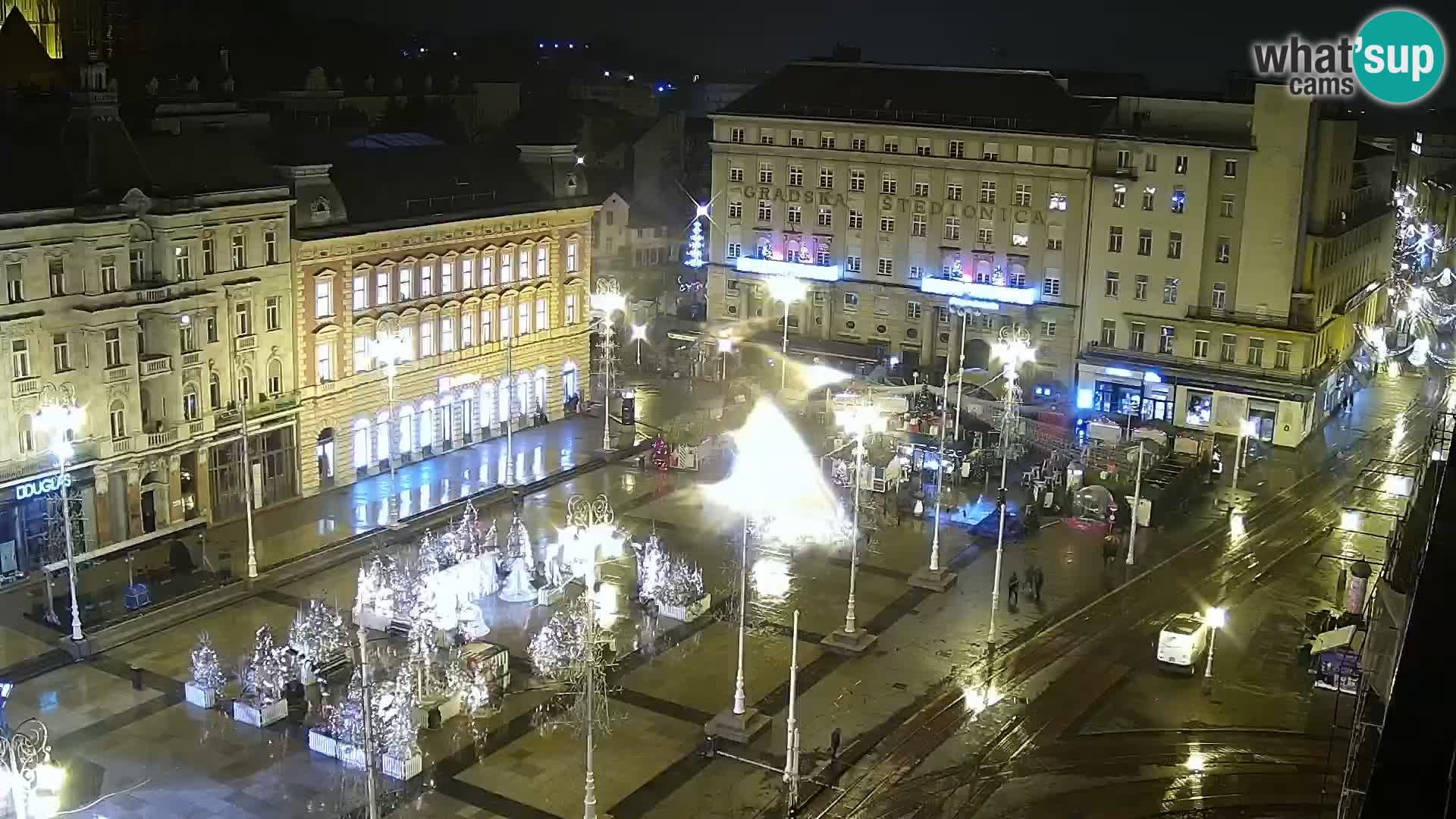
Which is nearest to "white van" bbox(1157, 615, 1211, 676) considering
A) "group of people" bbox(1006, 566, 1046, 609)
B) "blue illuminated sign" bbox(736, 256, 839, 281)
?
"group of people" bbox(1006, 566, 1046, 609)

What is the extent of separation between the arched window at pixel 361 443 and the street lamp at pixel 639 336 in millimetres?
27482

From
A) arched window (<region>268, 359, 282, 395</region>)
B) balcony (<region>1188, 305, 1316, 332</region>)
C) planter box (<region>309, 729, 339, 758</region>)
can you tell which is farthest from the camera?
balcony (<region>1188, 305, 1316, 332</region>)

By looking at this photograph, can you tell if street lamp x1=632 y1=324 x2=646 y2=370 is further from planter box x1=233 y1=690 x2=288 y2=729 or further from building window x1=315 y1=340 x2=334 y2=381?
planter box x1=233 y1=690 x2=288 y2=729

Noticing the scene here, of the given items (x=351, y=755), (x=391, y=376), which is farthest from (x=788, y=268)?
(x=351, y=755)

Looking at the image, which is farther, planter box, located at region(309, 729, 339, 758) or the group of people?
the group of people

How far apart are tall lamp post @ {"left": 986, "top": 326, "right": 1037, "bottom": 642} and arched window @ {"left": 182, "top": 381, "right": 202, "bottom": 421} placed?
108ft

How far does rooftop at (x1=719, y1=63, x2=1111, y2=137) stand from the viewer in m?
83.8

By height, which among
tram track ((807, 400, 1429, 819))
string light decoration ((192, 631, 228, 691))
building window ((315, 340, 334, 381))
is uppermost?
building window ((315, 340, 334, 381))

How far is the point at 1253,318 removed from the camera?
3061 inches

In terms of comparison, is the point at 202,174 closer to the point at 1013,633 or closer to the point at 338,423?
the point at 338,423

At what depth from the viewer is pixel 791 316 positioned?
301 ft

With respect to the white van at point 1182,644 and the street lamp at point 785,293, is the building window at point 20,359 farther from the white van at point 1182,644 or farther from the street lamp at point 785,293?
the street lamp at point 785,293

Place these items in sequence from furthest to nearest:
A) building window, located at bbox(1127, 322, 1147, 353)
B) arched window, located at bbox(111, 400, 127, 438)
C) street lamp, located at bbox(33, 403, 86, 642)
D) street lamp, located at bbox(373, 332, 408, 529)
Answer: building window, located at bbox(1127, 322, 1147, 353) → street lamp, located at bbox(373, 332, 408, 529) → arched window, located at bbox(111, 400, 127, 438) → street lamp, located at bbox(33, 403, 86, 642)

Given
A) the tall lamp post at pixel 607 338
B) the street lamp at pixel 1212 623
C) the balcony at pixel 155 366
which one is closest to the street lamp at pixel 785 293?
the tall lamp post at pixel 607 338
